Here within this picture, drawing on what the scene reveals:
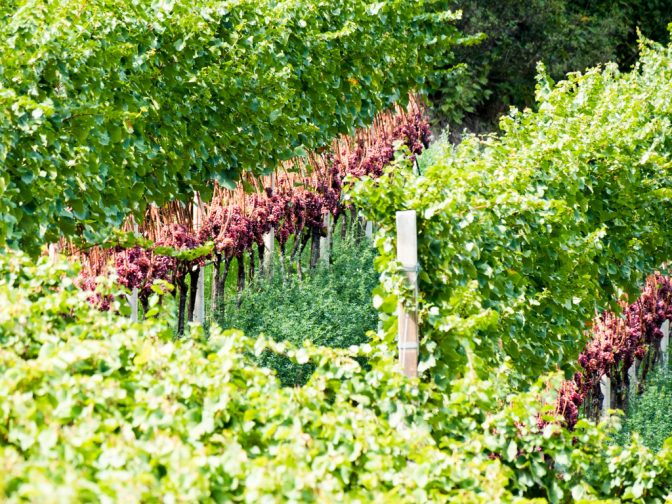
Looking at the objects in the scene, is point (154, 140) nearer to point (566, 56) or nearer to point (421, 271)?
point (421, 271)

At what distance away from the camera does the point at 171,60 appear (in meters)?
6.34

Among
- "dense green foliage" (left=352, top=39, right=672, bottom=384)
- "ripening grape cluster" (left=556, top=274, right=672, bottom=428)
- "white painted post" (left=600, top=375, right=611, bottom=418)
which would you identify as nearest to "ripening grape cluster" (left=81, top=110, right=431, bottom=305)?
"dense green foliage" (left=352, top=39, right=672, bottom=384)

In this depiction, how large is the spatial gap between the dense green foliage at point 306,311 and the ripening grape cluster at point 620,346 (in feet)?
4.84

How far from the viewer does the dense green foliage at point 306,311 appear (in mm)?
7164

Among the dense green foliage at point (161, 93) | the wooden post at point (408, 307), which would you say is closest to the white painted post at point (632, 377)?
the dense green foliage at point (161, 93)

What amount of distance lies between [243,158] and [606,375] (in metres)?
3.14

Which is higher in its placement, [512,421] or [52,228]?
[52,228]

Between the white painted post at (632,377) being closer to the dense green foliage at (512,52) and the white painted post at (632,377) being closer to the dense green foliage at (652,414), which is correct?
the dense green foliage at (652,414)

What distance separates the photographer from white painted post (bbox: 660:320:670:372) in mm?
9555

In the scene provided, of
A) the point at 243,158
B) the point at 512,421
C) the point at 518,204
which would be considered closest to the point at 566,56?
the point at 243,158

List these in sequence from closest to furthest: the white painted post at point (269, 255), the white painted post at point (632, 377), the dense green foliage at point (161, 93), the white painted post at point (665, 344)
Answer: the dense green foliage at point (161, 93)
the white painted post at point (269, 255)
the white painted post at point (632, 377)
the white painted post at point (665, 344)

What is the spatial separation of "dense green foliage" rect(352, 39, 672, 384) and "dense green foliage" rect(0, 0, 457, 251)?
1409mm

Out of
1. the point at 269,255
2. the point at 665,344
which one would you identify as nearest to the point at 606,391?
the point at 665,344

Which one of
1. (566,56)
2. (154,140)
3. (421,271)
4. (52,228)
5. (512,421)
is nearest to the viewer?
(512,421)
